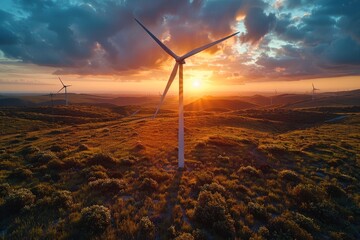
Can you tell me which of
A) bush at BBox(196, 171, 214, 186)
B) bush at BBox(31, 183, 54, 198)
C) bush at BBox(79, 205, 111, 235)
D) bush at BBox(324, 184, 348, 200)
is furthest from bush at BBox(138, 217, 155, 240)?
bush at BBox(324, 184, 348, 200)

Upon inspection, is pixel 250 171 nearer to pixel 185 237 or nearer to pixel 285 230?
pixel 285 230

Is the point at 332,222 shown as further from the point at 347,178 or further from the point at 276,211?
the point at 347,178

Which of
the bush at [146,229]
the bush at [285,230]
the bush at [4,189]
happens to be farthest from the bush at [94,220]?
the bush at [285,230]

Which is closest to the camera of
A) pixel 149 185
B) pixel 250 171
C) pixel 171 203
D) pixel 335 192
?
pixel 171 203

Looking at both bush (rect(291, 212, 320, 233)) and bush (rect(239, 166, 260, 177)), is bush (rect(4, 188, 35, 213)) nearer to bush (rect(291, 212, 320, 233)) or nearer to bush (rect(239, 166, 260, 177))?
bush (rect(291, 212, 320, 233))

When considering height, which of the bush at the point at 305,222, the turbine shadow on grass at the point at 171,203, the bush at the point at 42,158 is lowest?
the bush at the point at 305,222

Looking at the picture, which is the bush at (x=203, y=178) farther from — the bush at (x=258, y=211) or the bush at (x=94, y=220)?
the bush at (x=94, y=220)

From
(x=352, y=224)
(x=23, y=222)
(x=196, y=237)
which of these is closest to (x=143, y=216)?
(x=196, y=237)

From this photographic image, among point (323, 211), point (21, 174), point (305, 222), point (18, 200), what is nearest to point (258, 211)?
point (305, 222)
